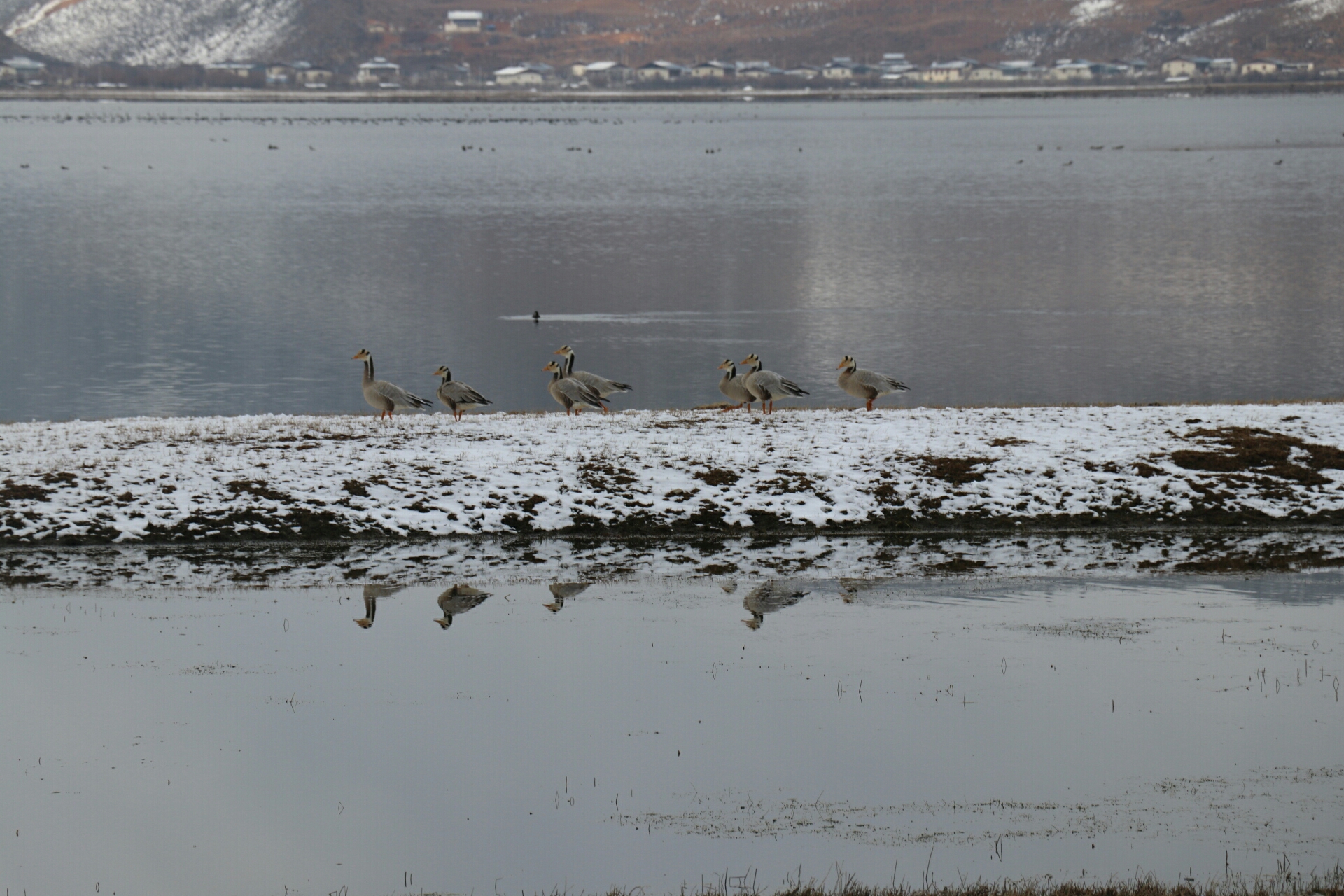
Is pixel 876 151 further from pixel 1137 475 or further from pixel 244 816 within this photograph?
pixel 244 816

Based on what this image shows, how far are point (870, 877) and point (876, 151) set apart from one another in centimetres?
15640

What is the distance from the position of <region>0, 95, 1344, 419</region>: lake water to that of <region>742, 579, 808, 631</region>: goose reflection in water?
17.2 m

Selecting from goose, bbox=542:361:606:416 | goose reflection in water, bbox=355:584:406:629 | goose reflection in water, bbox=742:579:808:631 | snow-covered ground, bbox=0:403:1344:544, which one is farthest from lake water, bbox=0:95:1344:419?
goose reflection in water, bbox=742:579:808:631

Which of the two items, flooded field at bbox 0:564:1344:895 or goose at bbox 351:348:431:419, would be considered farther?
goose at bbox 351:348:431:419

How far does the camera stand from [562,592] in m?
20.1

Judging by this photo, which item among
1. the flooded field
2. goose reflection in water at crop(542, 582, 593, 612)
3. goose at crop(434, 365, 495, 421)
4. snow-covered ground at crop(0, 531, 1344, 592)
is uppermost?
goose at crop(434, 365, 495, 421)

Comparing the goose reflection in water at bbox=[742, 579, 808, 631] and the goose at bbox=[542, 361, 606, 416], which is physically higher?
the goose at bbox=[542, 361, 606, 416]

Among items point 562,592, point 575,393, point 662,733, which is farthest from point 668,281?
point 662,733

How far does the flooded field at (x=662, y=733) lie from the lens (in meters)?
12.1

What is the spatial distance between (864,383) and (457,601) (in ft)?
37.4

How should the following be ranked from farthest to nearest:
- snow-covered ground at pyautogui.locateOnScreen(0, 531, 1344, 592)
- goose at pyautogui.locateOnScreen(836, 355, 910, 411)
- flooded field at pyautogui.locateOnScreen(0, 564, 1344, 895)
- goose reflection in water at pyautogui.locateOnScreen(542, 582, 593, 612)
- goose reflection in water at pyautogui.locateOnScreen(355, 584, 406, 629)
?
1. goose at pyautogui.locateOnScreen(836, 355, 910, 411)
2. snow-covered ground at pyautogui.locateOnScreen(0, 531, 1344, 592)
3. goose reflection in water at pyautogui.locateOnScreen(542, 582, 593, 612)
4. goose reflection in water at pyautogui.locateOnScreen(355, 584, 406, 629)
5. flooded field at pyautogui.locateOnScreen(0, 564, 1344, 895)

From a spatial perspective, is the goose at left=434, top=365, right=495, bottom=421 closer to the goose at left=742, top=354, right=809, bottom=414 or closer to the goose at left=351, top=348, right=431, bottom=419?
the goose at left=351, top=348, right=431, bottom=419

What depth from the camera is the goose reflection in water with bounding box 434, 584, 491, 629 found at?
18953mm

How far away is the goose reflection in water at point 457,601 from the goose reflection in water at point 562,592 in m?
0.92
